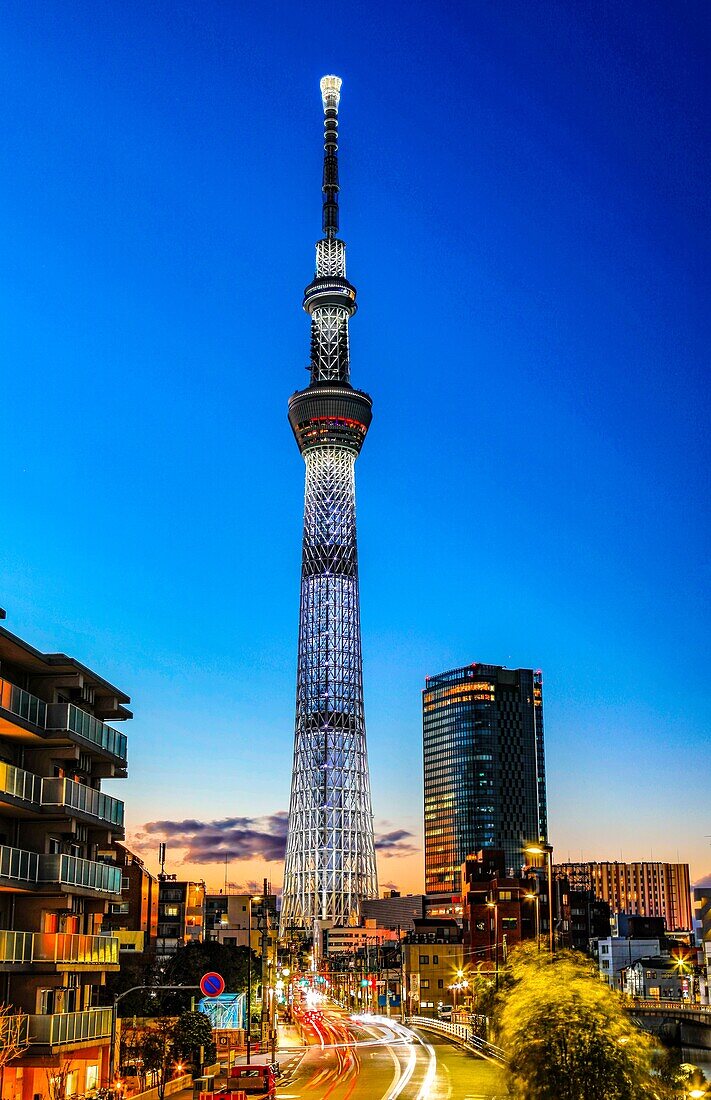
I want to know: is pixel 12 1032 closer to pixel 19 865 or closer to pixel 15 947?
pixel 15 947

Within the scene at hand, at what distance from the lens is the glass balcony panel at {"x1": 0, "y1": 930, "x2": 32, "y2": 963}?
4166cm

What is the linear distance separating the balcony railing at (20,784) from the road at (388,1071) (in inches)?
690

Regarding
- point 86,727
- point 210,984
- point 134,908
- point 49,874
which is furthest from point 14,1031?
point 134,908

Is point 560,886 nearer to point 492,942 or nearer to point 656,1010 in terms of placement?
point 492,942

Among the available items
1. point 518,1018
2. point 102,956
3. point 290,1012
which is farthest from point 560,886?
point 518,1018

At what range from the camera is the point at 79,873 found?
155 ft

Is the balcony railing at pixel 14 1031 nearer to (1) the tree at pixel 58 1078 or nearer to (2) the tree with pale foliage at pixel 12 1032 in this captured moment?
(2) the tree with pale foliage at pixel 12 1032

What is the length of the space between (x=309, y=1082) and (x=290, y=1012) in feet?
258

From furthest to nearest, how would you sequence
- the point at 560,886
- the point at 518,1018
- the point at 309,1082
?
the point at 560,886 → the point at 309,1082 → the point at 518,1018

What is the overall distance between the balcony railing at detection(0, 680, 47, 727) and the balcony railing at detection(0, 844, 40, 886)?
4.59 metres

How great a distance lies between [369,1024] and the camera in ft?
382

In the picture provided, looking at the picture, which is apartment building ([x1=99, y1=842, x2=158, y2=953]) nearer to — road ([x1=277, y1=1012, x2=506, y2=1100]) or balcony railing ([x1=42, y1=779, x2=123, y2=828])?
road ([x1=277, y1=1012, x2=506, y2=1100])

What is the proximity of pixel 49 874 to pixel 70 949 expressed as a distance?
317cm

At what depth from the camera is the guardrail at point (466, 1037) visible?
66006 mm
